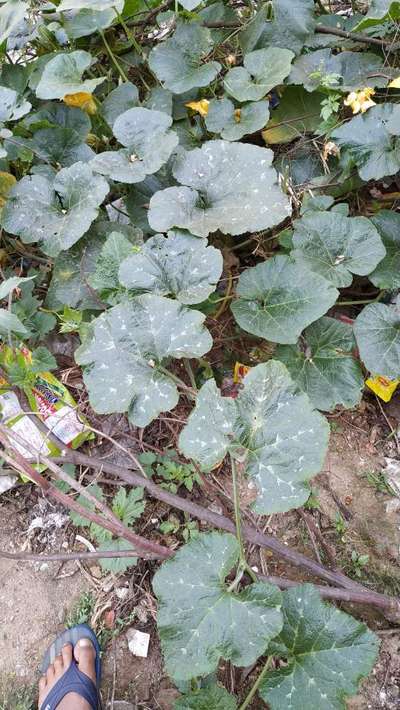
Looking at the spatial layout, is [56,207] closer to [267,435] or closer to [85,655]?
[267,435]

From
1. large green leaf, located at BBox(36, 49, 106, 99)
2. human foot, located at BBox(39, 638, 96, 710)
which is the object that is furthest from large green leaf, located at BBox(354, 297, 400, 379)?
human foot, located at BBox(39, 638, 96, 710)

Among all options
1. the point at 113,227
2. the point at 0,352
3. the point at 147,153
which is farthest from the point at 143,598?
the point at 147,153

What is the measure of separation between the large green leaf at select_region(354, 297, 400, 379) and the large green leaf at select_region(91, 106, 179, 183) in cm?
78

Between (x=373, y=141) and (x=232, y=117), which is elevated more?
(x=232, y=117)

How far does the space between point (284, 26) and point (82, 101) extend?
75 cm

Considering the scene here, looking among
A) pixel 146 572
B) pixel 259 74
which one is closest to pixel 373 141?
pixel 259 74

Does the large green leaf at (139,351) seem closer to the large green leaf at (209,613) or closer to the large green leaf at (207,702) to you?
the large green leaf at (209,613)

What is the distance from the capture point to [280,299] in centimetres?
158

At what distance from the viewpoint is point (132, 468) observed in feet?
6.34

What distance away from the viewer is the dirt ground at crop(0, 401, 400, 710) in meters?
1.69

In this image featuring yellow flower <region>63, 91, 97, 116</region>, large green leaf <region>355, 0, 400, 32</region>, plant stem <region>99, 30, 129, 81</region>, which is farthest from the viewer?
plant stem <region>99, 30, 129, 81</region>

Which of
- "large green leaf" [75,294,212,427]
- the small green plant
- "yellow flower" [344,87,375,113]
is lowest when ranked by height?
the small green plant

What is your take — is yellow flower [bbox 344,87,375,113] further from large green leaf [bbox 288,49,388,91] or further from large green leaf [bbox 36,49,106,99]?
large green leaf [bbox 36,49,106,99]

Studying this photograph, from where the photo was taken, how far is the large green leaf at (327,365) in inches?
62.7
